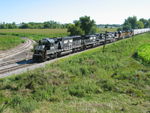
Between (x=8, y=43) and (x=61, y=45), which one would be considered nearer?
(x=61, y=45)

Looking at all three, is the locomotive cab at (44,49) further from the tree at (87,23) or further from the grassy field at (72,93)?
the tree at (87,23)

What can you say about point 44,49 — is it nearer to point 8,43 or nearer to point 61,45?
point 61,45

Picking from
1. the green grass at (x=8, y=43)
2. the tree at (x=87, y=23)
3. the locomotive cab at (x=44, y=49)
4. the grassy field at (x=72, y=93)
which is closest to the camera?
the grassy field at (x=72, y=93)

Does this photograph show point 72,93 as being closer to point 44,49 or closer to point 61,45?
point 44,49

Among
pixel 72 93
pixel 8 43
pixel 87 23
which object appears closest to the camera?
pixel 72 93

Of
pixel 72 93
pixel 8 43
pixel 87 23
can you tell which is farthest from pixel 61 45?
pixel 87 23

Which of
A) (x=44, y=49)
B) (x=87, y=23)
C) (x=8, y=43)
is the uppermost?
(x=87, y=23)

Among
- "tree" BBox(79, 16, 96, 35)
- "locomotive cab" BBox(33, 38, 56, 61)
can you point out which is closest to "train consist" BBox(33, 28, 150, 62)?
"locomotive cab" BBox(33, 38, 56, 61)

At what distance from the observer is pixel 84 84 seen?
17.3 m

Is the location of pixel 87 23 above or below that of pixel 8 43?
above

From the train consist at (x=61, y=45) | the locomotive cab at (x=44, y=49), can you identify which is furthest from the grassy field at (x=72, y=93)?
the train consist at (x=61, y=45)

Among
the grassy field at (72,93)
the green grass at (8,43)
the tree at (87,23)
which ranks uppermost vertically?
the tree at (87,23)

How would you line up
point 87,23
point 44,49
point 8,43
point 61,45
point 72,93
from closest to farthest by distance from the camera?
point 72,93
point 44,49
point 61,45
point 8,43
point 87,23

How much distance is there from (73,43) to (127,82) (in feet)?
62.0
